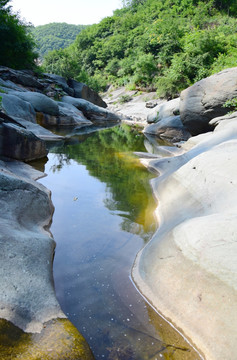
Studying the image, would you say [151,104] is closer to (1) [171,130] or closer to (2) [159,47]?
(1) [171,130]

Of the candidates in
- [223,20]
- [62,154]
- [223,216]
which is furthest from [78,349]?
[223,20]

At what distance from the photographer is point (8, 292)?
2.23 m

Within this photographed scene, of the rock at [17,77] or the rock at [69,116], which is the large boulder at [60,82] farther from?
the rock at [69,116]

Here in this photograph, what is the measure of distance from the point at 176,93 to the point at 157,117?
671 cm

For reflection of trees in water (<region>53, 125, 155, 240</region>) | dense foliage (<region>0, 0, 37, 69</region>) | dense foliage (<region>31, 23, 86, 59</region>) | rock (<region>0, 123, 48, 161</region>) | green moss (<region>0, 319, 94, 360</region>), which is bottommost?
reflection of trees in water (<region>53, 125, 155, 240</region>)

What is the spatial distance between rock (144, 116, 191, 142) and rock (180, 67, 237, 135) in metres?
1.42

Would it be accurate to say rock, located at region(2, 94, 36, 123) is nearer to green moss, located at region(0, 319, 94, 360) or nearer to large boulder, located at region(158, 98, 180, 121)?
large boulder, located at region(158, 98, 180, 121)

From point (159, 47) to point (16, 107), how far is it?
2464cm

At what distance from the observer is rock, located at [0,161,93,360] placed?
192 cm

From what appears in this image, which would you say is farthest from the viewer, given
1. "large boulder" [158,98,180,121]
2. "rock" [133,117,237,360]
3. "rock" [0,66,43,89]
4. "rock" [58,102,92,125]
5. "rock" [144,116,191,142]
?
"rock" [0,66,43,89]

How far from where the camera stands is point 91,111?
2069cm

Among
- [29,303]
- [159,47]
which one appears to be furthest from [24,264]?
[159,47]

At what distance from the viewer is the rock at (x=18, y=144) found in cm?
633

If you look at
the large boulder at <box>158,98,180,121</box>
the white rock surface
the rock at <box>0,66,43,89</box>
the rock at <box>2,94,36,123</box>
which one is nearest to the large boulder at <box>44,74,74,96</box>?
the rock at <box>0,66,43,89</box>
